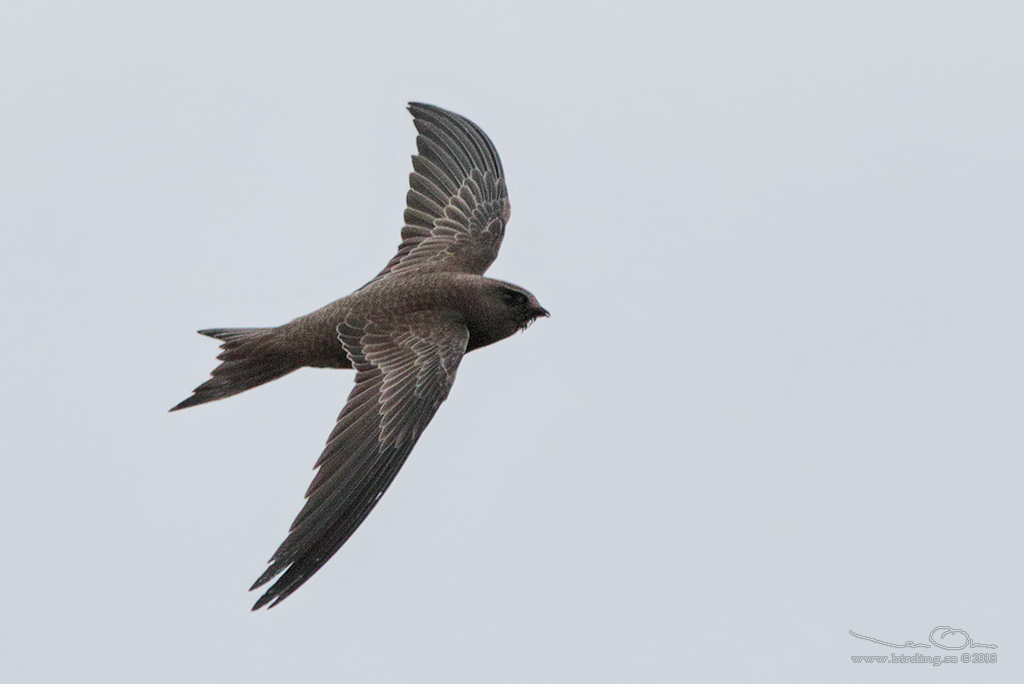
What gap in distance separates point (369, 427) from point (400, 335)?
2.55ft

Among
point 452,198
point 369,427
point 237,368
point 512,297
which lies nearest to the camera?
point 369,427

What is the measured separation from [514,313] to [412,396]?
1.12 m

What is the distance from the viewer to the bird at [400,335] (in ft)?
29.2

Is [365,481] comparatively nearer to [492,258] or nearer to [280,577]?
[280,577]

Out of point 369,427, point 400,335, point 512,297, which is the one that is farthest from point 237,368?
point 512,297

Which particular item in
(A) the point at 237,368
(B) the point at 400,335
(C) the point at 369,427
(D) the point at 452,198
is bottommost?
(C) the point at 369,427

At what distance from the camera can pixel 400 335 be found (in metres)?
9.88

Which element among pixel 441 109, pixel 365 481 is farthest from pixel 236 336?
pixel 441 109

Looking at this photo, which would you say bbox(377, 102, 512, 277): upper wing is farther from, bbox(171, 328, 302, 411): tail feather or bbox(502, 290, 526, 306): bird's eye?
bbox(171, 328, 302, 411): tail feather

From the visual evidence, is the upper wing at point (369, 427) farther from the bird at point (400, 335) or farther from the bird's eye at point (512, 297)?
the bird's eye at point (512, 297)

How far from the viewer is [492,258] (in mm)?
11180

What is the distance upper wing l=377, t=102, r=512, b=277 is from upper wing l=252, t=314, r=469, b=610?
115cm

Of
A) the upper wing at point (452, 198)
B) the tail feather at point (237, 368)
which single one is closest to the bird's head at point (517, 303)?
the upper wing at point (452, 198)

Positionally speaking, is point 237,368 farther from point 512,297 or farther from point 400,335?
point 512,297
